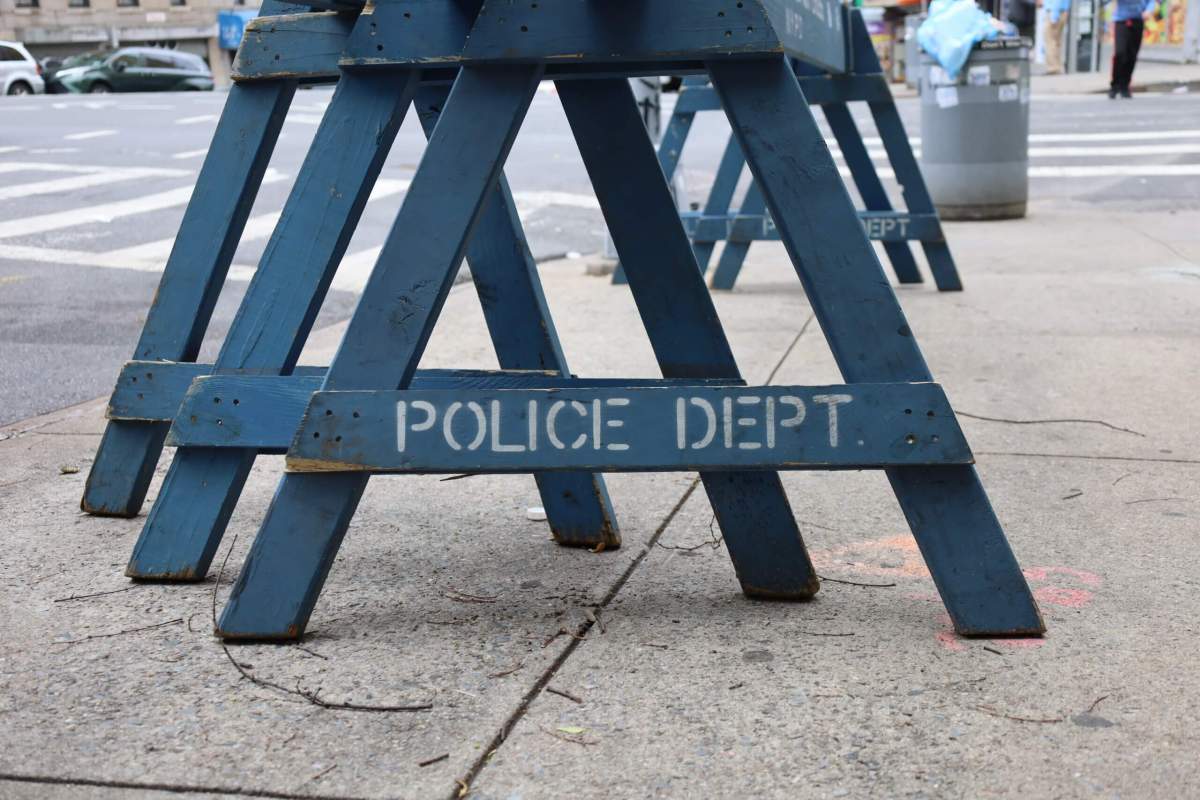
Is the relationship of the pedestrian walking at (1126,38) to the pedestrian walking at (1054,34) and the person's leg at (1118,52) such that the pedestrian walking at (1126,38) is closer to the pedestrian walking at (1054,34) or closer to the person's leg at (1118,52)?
the person's leg at (1118,52)

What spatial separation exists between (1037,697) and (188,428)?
1.93 meters

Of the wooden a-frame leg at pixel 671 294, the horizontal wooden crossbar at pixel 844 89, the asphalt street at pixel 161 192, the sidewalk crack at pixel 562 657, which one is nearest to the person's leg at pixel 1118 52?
the asphalt street at pixel 161 192

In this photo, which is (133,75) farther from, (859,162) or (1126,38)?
(859,162)

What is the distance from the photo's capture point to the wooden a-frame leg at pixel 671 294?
321 cm

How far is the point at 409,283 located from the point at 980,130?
828cm

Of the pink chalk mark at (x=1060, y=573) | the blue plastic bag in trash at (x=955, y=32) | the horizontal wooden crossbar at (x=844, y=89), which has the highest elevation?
the pink chalk mark at (x=1060, y=573)

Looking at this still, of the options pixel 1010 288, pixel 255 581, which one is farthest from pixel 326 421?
pixel 1010 288

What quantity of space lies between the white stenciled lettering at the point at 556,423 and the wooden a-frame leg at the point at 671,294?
0.43 m

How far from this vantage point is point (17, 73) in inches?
1447

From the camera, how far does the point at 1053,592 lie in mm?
3221

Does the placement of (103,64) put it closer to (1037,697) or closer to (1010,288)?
(1010,288)

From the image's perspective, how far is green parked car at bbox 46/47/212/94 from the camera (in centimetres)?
3797

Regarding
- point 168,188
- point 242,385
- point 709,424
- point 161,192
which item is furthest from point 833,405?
point 168,188

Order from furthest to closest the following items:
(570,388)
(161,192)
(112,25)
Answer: (112,25), (161,192), (570,388)
